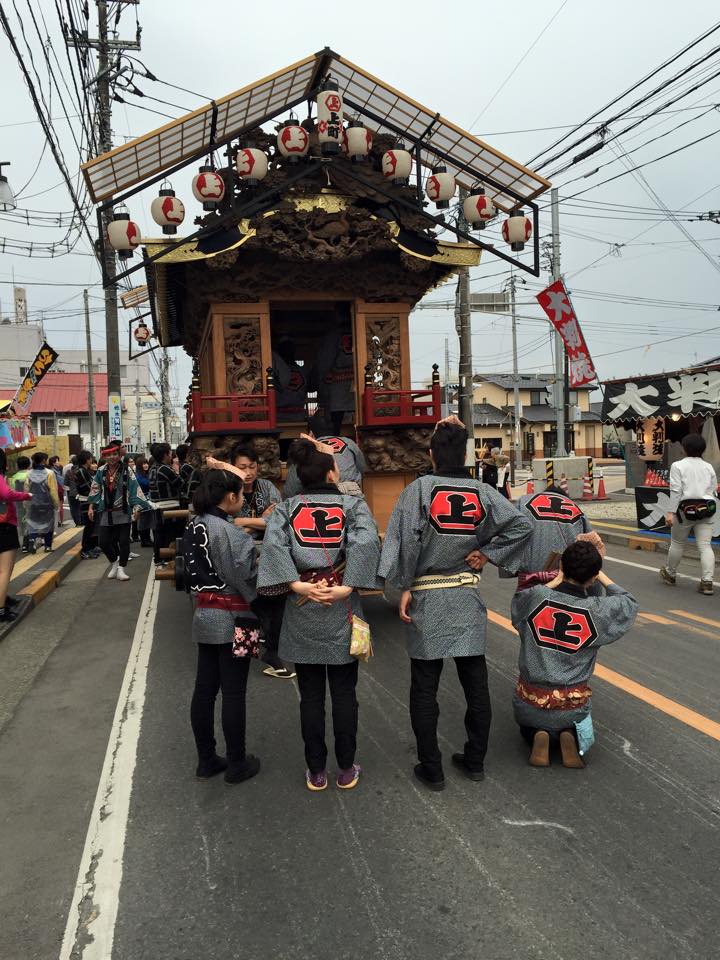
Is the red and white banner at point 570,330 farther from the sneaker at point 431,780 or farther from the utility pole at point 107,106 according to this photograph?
the sneaker at point 431,780

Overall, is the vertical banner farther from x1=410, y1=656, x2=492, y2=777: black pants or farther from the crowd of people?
x1=410, y1=656, x2=492, y2=777: black pants

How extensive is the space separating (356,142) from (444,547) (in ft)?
17.4

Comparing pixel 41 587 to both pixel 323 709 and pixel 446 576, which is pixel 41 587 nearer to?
pixel 323 709

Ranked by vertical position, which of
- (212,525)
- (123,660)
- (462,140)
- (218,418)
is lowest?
(123,660)

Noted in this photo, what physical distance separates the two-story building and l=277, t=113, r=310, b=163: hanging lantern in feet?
129

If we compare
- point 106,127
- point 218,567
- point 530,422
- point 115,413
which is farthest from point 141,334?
point 530,422

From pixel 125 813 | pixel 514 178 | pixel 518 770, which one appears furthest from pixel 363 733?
pixel 514 178

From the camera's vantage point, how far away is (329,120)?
263 inches

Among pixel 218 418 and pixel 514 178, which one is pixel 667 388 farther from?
pixel 218 418

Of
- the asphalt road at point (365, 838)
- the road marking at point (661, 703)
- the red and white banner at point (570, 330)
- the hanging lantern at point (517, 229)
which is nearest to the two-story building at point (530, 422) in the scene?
the red and white banner at point (570, 330)

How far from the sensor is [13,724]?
4266 millimetres

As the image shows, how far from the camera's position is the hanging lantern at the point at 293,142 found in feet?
21.3

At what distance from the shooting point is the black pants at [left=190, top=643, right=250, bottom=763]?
3.34 metres

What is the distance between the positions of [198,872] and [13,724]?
7.78 feet
